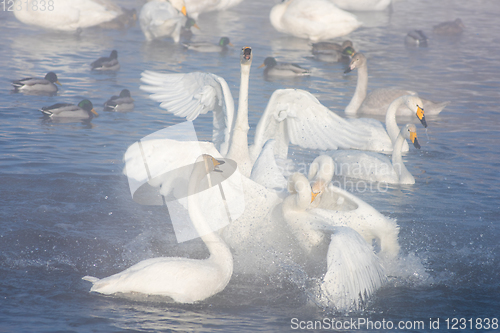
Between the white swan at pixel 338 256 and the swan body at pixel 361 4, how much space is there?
1853 centimetres

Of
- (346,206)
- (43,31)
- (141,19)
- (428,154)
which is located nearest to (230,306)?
(346,206)

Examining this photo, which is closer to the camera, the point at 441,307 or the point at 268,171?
the point at 441,307

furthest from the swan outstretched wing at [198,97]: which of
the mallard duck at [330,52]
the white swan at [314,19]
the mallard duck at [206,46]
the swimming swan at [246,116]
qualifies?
the white swan at [314,19]

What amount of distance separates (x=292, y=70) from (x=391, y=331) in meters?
9.47

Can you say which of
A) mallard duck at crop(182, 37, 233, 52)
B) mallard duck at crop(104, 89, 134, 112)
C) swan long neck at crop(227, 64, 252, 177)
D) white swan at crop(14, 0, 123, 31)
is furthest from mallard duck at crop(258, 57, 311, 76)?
white swan at crop(14, 0, 123, 31)

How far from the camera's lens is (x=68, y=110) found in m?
10.3

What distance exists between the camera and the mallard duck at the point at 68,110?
10289 mm

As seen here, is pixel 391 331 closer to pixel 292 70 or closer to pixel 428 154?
pixel 428 154

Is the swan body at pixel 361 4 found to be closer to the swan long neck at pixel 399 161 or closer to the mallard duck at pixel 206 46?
the mallard duck at pixel 206 46

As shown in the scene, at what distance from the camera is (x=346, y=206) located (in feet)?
21.3

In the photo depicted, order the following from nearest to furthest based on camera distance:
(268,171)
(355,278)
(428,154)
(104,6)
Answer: (355,278) → (268,171) → (428,154) → (104,6)

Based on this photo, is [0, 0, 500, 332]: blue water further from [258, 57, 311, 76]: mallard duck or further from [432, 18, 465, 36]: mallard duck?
[432, 18, 465, 36]: mallard duck

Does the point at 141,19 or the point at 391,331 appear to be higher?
the point at 141,19

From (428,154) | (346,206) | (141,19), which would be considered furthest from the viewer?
(141,19)
